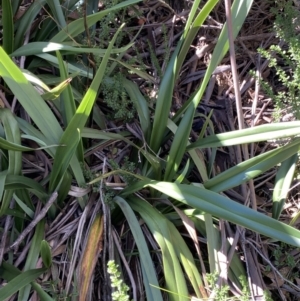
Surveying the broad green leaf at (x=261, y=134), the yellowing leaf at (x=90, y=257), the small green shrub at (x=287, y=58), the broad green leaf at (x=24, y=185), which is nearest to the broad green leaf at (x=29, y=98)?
the broad green leaf at (x=24, y=185)

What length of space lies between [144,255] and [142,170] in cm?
24

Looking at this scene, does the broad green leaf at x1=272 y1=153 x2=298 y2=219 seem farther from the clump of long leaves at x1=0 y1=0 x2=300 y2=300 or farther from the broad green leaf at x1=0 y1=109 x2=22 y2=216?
the broad green leaf at x1=0 y1=109 x2=22 y2=216

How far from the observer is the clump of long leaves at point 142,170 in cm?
90

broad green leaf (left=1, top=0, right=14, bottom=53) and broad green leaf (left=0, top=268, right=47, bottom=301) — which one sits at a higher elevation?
broad green leaf (left=1, top=0, right=14, bottom=53)

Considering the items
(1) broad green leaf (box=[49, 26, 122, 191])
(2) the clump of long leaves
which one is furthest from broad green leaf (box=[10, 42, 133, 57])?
(1) broad green leaf (box=[49, 26, 122, 191])

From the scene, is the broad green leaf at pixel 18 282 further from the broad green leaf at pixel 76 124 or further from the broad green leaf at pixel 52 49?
the broad green leaf at pixel 52 49

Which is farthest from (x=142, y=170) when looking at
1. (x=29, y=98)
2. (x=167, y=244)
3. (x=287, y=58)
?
(x=287, y=58)

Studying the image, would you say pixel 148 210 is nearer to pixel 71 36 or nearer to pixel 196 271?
pixel 196 271

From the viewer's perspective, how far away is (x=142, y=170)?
3.62 feet

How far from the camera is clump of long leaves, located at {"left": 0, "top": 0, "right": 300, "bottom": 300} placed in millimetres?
897

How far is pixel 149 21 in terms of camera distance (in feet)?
4.55

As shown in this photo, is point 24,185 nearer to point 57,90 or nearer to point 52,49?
point 57,90

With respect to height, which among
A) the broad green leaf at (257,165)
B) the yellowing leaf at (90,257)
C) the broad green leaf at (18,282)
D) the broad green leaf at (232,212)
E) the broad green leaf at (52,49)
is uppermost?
the broad green leaf at (52,49)

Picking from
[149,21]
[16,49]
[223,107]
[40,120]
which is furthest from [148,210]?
[149,21]
